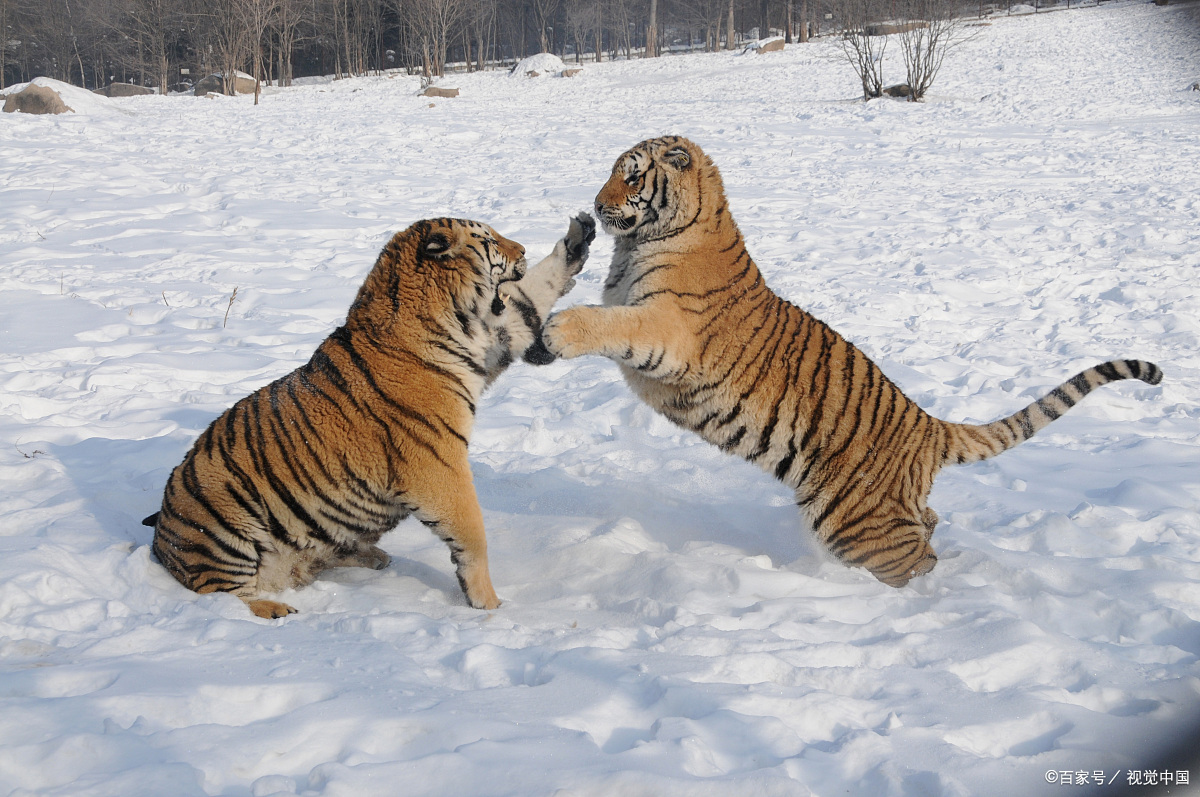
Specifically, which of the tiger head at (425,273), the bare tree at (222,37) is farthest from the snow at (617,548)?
the bare tree at (222,37)

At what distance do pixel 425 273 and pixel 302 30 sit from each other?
171ft

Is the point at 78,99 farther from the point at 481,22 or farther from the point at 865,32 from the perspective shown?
the point at 481,22

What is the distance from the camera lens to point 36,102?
692 inches

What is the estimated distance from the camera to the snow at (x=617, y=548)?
219 cm

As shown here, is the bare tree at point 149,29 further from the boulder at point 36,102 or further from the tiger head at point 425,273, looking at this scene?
the tiger head at point 425,273

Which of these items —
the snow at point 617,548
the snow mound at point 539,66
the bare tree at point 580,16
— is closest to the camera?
the snow at point 617,548

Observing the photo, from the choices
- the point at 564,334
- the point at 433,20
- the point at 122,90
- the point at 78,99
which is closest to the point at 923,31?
the point at 78,99

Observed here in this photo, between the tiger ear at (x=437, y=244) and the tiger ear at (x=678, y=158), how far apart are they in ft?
3.96

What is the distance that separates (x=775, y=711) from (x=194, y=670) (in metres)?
1.73

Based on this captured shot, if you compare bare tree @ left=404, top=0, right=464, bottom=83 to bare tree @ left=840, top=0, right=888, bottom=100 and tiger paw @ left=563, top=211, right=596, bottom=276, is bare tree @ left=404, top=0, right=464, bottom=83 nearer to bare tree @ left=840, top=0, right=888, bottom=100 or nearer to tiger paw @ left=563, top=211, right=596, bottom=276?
bare tree @ left=840, top=0, right=888, bottom=100

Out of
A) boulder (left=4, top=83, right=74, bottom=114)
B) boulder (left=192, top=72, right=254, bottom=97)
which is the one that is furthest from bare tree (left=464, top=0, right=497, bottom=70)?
boulder (left=4, top=83, right=74, bottom=114)

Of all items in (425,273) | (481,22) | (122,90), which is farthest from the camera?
(481,22)

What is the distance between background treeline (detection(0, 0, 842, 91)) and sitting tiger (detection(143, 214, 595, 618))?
30.8 meters

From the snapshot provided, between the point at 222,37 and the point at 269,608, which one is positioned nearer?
the point at 269,608
